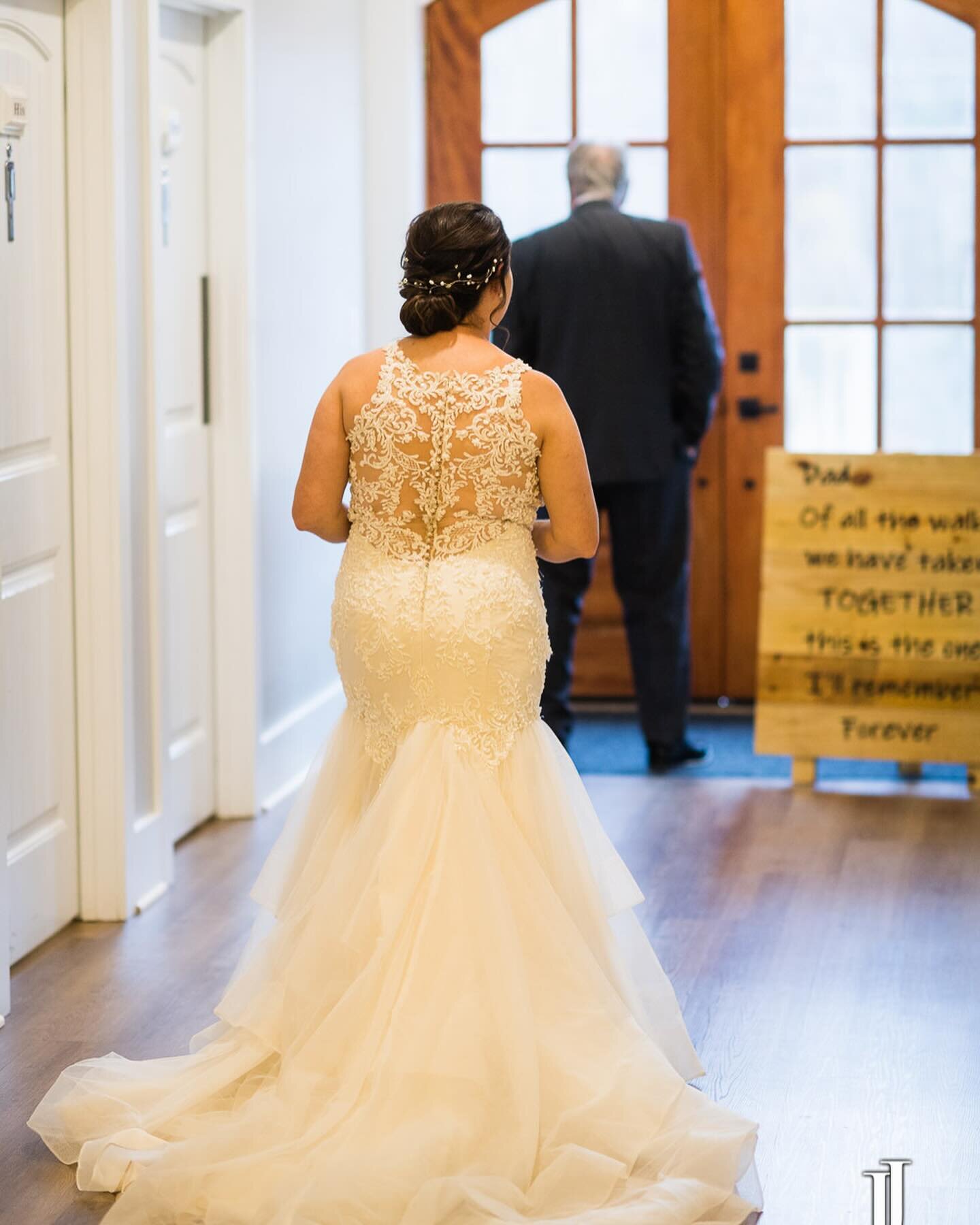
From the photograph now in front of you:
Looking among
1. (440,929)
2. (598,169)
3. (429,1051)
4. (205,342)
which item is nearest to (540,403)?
(440,929)

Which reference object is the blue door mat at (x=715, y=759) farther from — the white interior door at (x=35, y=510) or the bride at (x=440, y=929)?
the bride at (x=440, y=929)

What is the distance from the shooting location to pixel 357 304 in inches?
229

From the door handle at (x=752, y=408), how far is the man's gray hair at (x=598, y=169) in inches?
45.2

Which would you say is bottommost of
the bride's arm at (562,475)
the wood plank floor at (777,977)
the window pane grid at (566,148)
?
the wood plank floor at (777,977)

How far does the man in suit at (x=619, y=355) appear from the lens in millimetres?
4996

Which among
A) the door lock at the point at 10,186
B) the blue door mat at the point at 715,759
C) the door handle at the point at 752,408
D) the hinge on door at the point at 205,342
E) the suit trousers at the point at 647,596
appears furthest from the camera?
the door handle at the point at 752,408

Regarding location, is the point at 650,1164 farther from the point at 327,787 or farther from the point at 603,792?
the point at 603,792

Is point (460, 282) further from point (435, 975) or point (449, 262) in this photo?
point (435, 975)

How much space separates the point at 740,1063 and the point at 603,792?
195 cm

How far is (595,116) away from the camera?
19.4 ft

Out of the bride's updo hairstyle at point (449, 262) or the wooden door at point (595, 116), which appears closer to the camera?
the bride's updo hairstyle at point (449, 262)

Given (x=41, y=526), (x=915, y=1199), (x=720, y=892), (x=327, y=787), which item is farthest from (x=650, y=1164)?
(x=41, y=526)

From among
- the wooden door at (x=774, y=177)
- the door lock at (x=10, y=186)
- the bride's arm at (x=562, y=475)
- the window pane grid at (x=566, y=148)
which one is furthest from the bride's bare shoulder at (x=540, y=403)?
the window pane grid at (x=566, y=148)

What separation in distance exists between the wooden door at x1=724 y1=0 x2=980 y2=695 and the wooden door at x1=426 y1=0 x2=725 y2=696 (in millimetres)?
76
